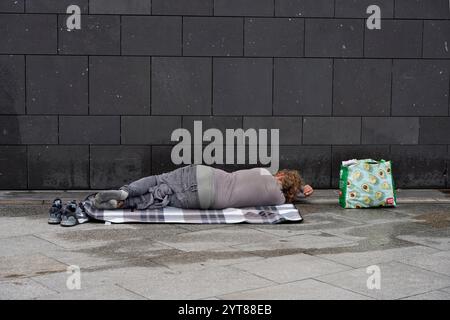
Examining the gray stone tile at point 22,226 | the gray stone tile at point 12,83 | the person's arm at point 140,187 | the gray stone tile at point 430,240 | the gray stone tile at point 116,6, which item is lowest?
the gray stone tile at point 430,240

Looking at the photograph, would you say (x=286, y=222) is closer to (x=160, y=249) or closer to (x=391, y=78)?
(x=160, y=249)

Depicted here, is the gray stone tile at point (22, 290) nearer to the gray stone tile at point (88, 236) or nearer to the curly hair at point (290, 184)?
the gray stone tile at point (88, 236)

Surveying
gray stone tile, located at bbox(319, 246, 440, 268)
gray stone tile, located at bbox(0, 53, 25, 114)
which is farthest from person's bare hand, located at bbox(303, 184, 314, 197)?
gray stone tile, located at bbox(0, 53, 25, 114)

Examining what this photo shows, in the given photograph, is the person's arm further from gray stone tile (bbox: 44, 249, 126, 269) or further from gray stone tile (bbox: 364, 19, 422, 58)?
gray stone tile (bbox: 364, 19, 422, 58)

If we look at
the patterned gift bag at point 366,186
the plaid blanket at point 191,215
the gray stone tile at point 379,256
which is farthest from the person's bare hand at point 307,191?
the gray stone tile at point 379,256

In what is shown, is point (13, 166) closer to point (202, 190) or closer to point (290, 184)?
point (202, 190)

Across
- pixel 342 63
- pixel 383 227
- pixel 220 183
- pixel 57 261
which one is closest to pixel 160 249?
pixel 57 261

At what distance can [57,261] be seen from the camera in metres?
6.55

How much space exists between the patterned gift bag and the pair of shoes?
304 centimetres

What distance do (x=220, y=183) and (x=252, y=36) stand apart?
85.2 inches

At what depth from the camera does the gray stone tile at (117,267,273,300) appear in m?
5.69

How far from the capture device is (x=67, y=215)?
7.94 m

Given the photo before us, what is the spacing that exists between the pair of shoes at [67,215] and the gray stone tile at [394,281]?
2.97 m

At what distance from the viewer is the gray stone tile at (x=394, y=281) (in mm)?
5785
